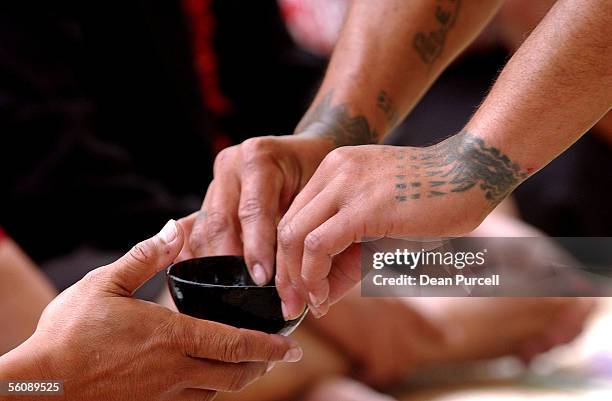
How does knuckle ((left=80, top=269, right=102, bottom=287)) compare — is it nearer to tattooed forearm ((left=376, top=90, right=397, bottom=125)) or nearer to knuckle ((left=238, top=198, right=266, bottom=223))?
knuckle ((left=238, top=198, right=266, bottom=223))

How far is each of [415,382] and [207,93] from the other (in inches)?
38.6

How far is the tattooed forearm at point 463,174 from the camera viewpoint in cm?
96

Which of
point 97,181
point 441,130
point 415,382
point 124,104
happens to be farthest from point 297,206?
point 441,130

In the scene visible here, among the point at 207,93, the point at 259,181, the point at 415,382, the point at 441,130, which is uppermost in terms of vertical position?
the point at 259,181

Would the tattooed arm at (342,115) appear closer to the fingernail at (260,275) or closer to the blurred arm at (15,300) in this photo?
the fingernail at (260,275)

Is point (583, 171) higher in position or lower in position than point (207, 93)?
→ lower

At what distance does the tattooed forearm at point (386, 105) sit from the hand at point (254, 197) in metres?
0.09

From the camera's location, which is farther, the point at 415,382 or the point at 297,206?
the point at 415,382

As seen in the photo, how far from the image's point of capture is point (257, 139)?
115 centimetres

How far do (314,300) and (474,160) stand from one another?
236 mm

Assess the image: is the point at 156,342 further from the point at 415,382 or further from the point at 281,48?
the point at 281,48

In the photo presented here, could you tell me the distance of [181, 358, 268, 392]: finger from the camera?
1009 mm

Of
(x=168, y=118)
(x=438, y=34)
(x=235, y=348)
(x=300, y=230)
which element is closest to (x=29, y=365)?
(x=235, y=348)

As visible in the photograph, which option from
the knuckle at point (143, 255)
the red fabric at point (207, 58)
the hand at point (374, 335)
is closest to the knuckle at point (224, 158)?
the knuckle at point (143, 255)
